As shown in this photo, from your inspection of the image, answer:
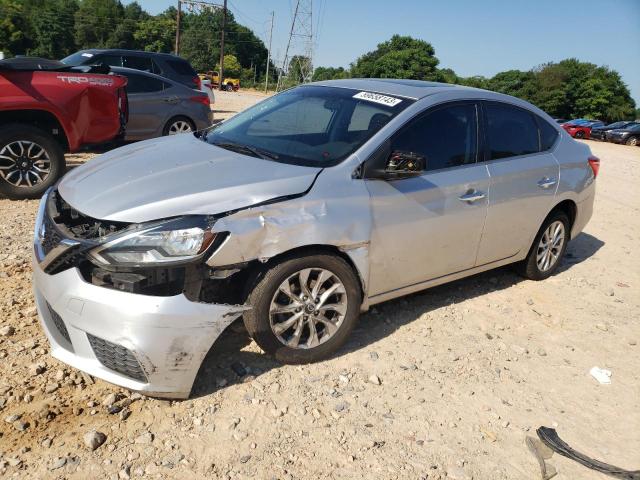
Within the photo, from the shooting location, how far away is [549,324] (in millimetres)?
4453

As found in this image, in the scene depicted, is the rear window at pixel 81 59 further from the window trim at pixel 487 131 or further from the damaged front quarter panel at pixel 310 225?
the damaged front quarter panel at pixel 310 225

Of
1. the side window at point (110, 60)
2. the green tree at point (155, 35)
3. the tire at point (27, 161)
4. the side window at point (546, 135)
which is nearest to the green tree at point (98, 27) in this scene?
the green tree at point (155, 35)

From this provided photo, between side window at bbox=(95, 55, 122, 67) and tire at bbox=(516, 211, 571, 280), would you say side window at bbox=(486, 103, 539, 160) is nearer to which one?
tire at bbox=(516, 211, 571, 280)

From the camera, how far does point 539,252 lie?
5.07m

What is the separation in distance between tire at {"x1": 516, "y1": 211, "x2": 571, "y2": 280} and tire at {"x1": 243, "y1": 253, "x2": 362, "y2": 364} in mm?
2243

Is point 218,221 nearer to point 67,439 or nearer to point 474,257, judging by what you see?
point 67,439

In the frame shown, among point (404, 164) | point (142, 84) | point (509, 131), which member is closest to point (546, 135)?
point (509, 131)

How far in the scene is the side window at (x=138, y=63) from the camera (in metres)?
11.5

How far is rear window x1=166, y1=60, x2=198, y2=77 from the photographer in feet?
40.3

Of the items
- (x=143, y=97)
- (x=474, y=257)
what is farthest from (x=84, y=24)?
(x=474, y=257)

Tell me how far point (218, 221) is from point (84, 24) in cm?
8959

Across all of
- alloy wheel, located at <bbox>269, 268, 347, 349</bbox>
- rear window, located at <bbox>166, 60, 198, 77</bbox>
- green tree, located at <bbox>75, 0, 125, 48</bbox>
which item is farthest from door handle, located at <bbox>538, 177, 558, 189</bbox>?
green tree, located at <bbox>75, 0, 125, 48</bbox>

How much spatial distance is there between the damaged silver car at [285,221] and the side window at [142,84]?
5891 millimetres

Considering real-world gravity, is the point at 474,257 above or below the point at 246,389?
above
